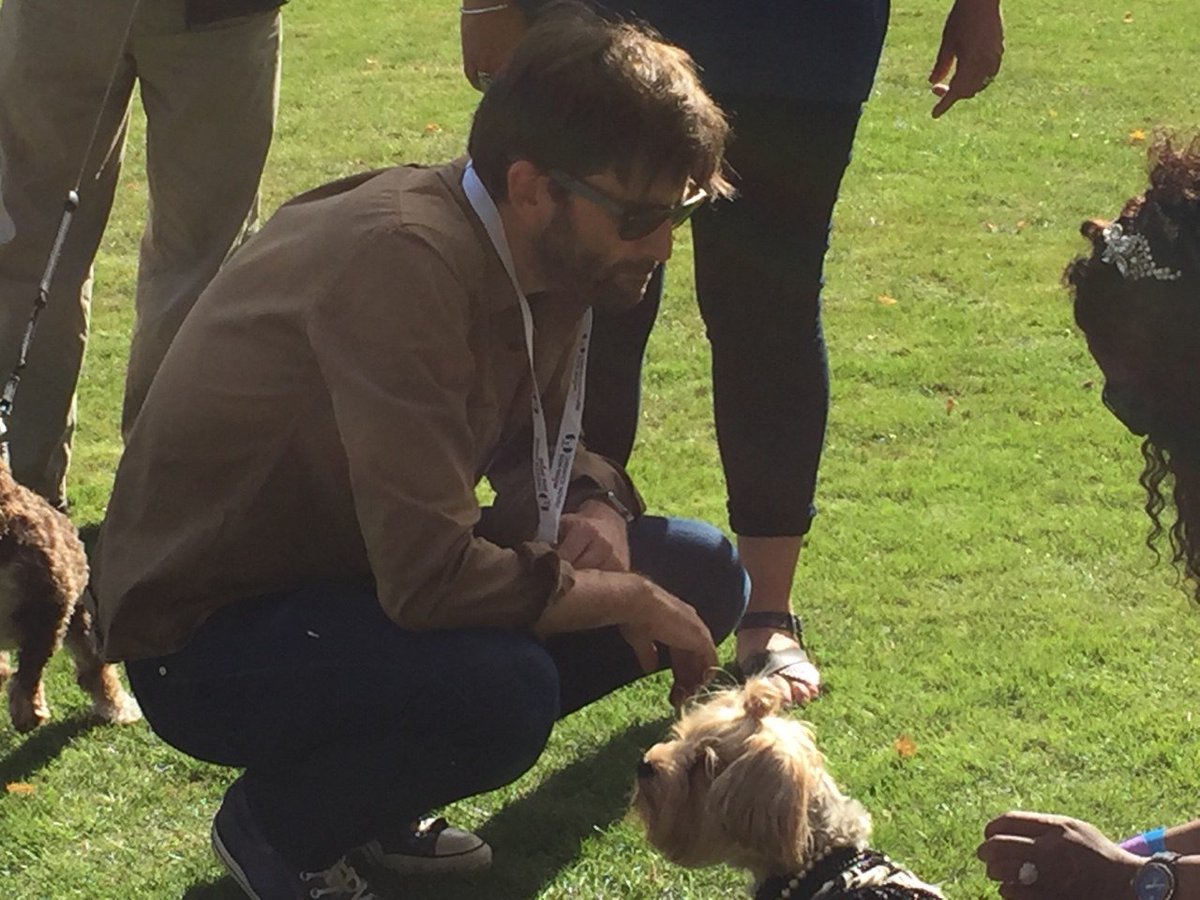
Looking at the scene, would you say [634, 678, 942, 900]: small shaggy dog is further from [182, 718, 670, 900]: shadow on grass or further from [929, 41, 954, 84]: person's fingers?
[929, 41, 954, 84]: person's fingers

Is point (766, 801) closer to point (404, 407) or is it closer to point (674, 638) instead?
point (674, 638)

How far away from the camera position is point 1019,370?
691cm

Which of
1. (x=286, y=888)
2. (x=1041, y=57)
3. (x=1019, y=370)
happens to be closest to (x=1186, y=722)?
(x=286, y=888)

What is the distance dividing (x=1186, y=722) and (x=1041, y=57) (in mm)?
10273

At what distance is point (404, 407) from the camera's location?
9.55 ft

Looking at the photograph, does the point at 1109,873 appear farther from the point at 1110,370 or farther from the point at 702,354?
the point at 702,354

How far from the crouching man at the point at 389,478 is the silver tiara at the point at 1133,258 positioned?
0.76 metres

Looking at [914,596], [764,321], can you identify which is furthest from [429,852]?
[914,596]

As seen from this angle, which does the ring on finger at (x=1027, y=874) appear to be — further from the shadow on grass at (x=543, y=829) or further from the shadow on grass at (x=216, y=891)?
the shadow on grass at (x=216, y=891)

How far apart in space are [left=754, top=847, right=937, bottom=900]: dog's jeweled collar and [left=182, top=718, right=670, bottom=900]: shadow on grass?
0.62m

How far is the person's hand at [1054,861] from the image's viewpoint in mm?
2943

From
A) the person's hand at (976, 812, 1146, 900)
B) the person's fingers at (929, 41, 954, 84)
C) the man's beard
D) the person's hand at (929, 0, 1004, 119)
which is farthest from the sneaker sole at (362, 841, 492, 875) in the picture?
the person's fingers at (929, 41, 954, 84)

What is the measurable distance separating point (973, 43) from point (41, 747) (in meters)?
3.01

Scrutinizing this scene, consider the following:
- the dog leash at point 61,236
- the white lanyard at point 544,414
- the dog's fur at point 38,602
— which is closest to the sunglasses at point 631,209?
the white lanyard at point 544,414
